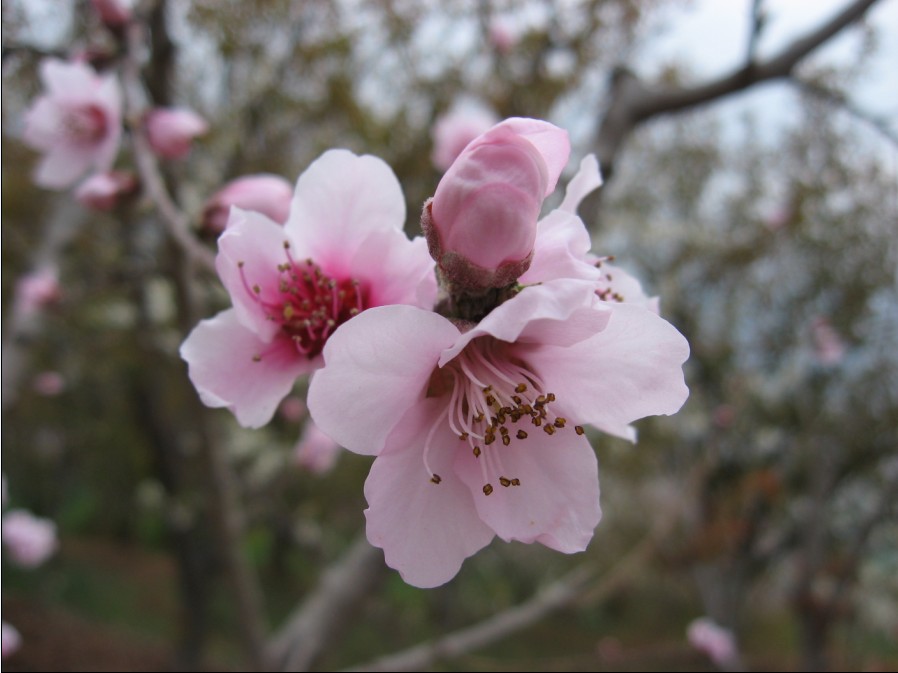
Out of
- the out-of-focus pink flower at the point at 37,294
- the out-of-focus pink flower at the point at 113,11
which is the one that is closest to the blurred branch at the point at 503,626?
the out-of-focus pink flower at the point at 113,11

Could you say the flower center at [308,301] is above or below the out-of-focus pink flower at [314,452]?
above

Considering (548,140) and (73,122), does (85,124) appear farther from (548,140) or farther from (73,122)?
(548,140)

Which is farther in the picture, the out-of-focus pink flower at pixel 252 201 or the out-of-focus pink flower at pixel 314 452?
the out-of-focus pink flower at pixel 314 452

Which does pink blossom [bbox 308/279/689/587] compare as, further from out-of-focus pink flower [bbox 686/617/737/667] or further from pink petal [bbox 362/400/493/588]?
out-of-focus pink flower [bbox 686/617/737/667]

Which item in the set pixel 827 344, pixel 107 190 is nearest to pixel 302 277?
pixel 107 190

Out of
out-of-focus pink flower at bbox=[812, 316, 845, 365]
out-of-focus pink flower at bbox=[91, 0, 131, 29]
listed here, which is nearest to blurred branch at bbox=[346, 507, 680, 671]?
out-of-focus pink flower at bbox=[91, 0, 131, 29]

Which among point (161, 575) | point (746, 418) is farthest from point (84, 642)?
point (746, 418)

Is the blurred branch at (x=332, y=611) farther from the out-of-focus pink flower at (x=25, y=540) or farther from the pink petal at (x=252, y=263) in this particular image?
the out-of-focus pink flower at (x=25, y=540)
